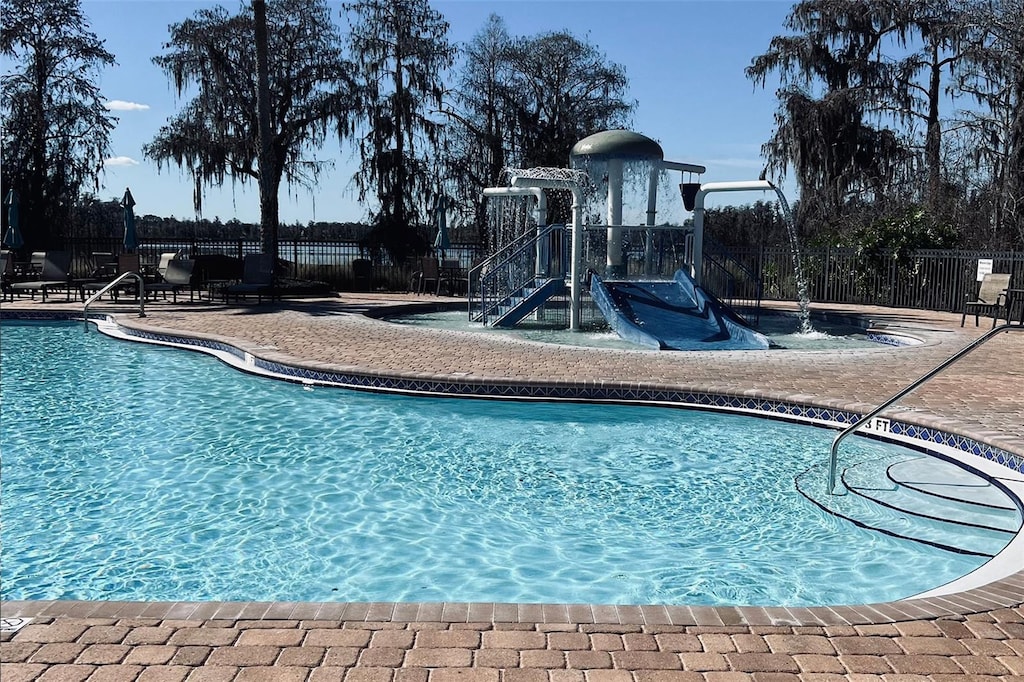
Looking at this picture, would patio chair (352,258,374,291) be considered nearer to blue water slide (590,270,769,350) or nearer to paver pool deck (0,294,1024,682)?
blue water slide (590,270,769,350)

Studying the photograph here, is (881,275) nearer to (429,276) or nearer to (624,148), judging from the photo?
(624,148)

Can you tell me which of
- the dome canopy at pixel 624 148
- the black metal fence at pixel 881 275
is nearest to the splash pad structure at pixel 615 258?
the dome canopy at pixel 624 148

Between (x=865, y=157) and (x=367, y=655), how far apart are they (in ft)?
84.8

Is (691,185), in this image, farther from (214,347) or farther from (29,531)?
(29,531)

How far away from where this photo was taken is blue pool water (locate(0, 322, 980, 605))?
451 cm

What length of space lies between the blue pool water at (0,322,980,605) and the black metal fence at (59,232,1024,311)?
7.88 m

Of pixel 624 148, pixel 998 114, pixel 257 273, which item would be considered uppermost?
pixel 998 114

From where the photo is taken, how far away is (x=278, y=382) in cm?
952

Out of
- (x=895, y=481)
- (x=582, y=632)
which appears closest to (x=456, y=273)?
(x=895, y=481)

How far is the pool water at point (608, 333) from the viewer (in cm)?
1272

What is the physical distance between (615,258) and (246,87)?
1378cm

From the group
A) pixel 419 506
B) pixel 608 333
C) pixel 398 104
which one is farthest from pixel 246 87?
pixel 419 506

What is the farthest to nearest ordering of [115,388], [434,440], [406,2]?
[406,2] → [115,388] → [434,440]

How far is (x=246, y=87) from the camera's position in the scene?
23.1 m
